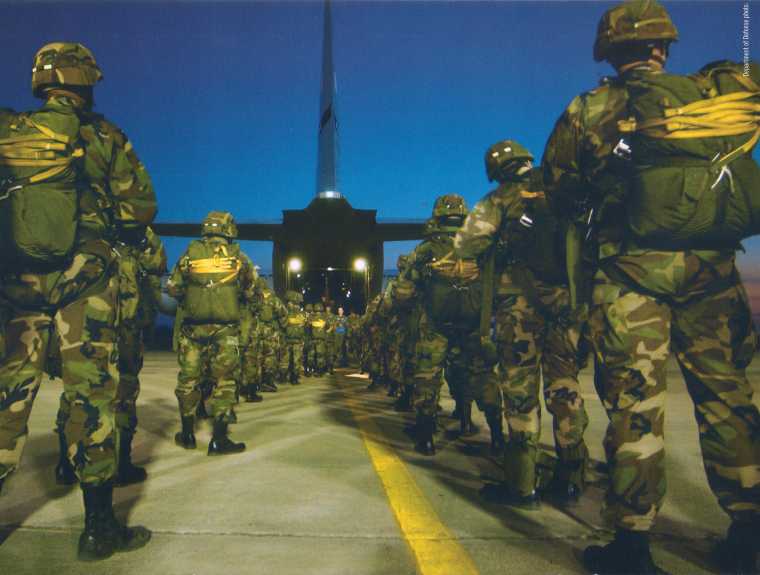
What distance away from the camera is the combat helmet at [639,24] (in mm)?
2170

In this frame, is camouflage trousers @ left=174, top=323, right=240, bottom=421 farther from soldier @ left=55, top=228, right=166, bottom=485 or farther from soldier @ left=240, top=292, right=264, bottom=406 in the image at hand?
soldier @ left=240, top=292, right=264, bottom=406

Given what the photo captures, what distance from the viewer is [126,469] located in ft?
12.0

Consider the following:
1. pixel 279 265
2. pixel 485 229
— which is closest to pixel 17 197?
pixel 485 229

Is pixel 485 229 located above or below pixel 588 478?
above

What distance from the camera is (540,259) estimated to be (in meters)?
3.16

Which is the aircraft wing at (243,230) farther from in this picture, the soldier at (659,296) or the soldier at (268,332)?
the soldier at (659,296)

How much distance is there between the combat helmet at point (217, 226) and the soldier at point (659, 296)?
3.57m

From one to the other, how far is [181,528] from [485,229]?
7.72ft

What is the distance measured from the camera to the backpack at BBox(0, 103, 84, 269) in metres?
2.29

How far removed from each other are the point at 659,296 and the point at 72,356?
8.40 ft

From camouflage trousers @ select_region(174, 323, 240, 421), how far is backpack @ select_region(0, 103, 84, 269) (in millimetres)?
2497

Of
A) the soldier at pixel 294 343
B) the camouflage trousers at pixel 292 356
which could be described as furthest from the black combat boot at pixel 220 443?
the soldier at pixel 294 343

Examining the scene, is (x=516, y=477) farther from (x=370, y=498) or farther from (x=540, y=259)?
(x=540, y=259)

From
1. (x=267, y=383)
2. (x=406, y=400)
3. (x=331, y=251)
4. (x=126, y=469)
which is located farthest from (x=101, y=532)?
(x=331, y=251)
